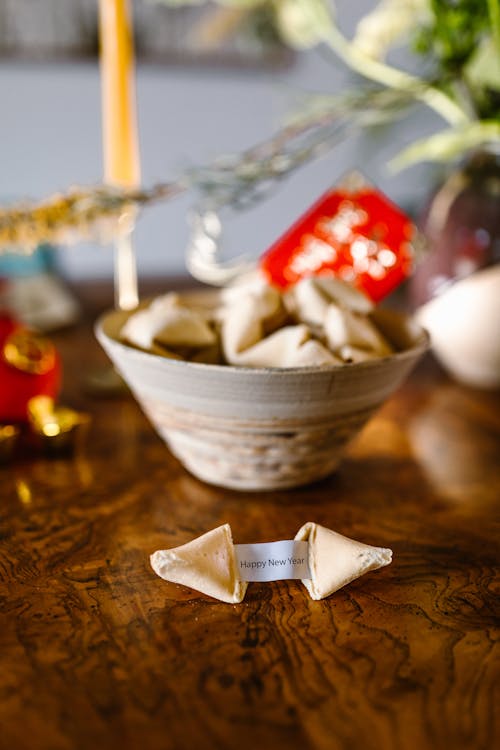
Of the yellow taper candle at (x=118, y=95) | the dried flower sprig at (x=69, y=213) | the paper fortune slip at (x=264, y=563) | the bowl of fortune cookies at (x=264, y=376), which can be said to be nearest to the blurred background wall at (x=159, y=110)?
the yellow taper candle at (x=118, y=95)

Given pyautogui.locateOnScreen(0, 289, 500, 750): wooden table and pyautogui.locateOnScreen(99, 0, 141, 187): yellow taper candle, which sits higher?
pyautogui.locateOnScreen(99, 0, 141, 187): yellow taper candle

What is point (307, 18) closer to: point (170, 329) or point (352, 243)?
point (352, 243)

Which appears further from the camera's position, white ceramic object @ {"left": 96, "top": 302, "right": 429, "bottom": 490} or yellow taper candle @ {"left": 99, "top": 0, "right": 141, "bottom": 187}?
yellow taper candle @ {"left": 99, "top": 0, "right": 141, "bottom": 187}

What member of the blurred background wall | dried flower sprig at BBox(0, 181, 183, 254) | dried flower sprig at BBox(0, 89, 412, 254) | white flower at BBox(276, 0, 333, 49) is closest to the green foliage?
dried flower sprig at BBox(0, 89, 412, 254)

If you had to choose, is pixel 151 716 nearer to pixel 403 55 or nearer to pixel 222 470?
pixel 222 470

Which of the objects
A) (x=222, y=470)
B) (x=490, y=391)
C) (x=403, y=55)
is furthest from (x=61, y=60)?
(x=222, y=470)

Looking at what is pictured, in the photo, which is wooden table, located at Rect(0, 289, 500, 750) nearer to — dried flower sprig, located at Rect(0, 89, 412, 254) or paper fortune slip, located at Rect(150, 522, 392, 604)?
paper fortune slip, located at Rect(150, 522, 392, 604)

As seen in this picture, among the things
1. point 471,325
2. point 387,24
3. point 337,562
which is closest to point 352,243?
point 471,325
